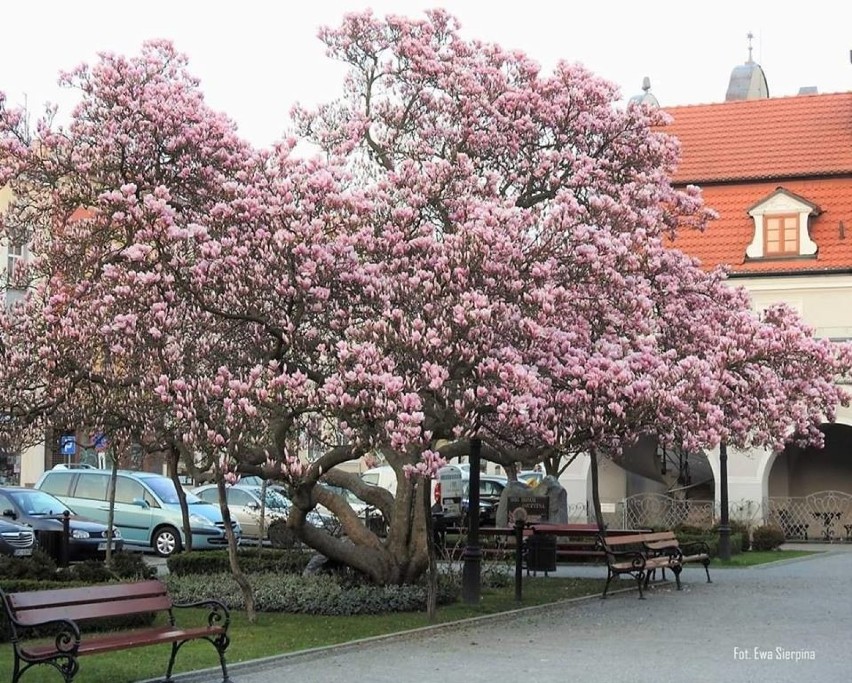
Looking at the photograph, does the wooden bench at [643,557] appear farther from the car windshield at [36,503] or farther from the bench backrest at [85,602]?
the car windshield at [36,503]

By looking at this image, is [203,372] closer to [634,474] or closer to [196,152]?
[196,152]

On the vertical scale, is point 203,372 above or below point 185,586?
above

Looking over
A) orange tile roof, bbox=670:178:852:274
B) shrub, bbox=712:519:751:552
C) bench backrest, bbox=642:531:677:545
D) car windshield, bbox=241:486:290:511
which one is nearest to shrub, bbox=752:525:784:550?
shrub, bbox=712:519:751:552

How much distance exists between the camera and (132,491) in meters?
32.1

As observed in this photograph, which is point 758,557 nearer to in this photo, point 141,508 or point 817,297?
point 817,297

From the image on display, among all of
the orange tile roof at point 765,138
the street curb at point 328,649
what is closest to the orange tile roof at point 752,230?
the orange tile roof at point 765,138

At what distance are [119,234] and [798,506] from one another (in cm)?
2776

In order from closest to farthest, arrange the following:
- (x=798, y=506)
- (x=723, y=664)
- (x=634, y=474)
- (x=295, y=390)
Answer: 1. (x=723, y=664)
2. (x=295, y=390)
3. (x=798, y=506)
4. (x=634, y=474)

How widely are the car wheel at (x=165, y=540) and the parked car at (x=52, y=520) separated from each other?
2644mm

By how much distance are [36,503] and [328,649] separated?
1566 cm

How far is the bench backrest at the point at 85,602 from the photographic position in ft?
35.5

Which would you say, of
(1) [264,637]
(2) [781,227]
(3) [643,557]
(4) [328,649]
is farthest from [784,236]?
(4) [328,649]

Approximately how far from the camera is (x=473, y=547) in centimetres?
1853

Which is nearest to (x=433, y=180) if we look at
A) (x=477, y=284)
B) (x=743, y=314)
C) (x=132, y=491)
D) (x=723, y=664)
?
(x=477, y=284)
